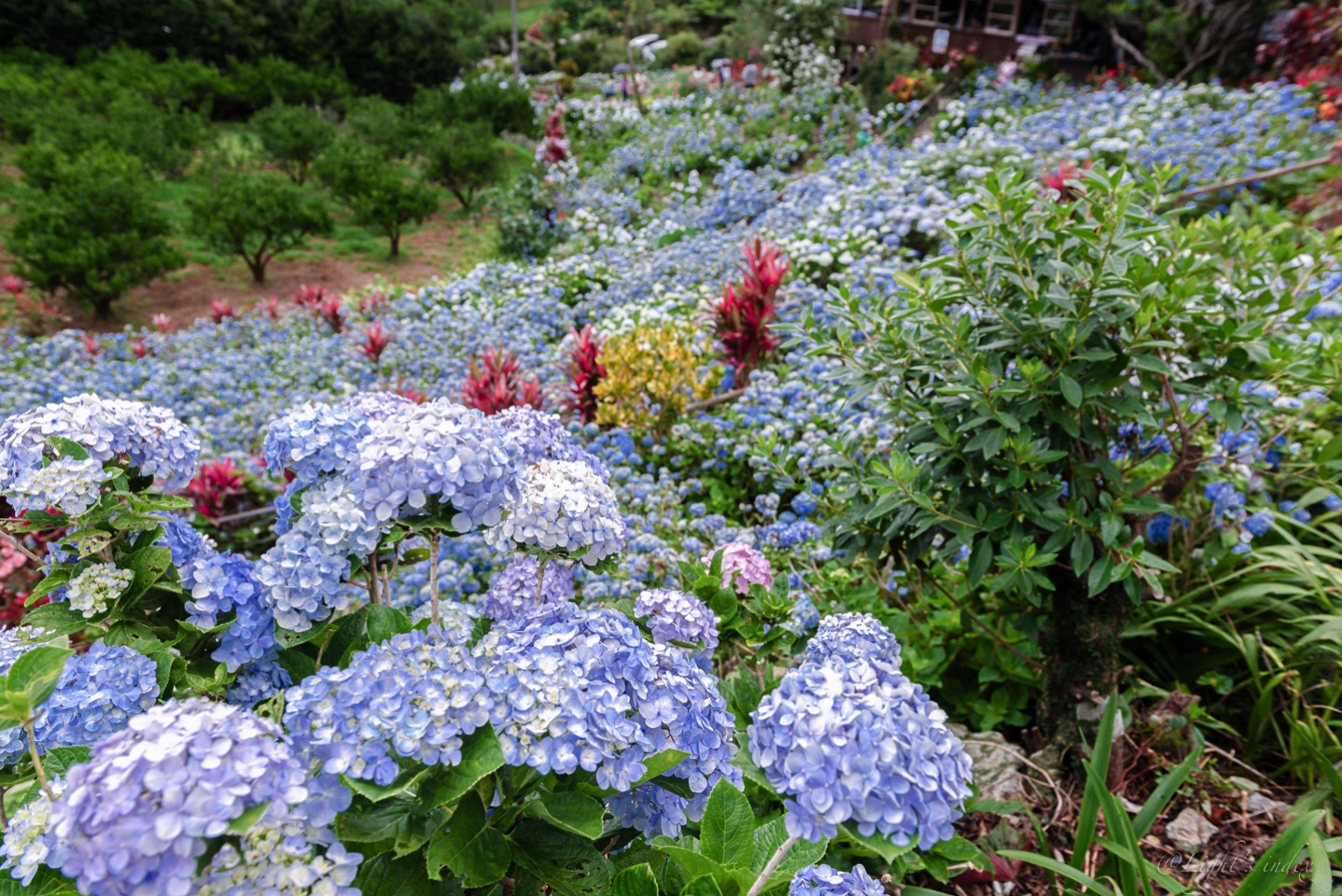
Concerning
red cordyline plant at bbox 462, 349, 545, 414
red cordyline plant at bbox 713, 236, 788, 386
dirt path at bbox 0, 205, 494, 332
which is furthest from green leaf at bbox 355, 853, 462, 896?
dirt path at bbox 0, 205, 494, 332

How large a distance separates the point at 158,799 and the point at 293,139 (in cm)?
1219

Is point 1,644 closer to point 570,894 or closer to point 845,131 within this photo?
point 570,894

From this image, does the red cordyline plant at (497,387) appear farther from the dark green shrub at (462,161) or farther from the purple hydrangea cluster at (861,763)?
the dark green shrub at (462,161)

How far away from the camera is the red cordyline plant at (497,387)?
383 centimetres

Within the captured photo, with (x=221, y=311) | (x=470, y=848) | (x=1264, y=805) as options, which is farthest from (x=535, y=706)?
(x=221, y=311)

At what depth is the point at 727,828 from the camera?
116 cm

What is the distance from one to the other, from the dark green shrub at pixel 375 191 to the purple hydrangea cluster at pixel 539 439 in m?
8.20

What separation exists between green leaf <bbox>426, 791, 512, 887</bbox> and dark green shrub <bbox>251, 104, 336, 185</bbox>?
1162cm

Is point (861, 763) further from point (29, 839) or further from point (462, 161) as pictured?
point (462, 161)

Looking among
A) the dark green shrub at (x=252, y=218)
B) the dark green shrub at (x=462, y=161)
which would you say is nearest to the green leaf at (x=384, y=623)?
the dark green shrub at (x=252, y=218)

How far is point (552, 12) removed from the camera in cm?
2273

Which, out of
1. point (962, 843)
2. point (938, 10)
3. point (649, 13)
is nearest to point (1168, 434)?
point (962, 843)

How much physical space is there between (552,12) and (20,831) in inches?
1015

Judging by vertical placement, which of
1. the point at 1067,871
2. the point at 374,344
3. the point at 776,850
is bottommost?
the point at 374,344
